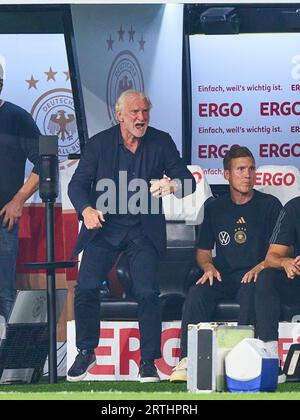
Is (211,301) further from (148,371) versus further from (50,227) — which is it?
(50,227)

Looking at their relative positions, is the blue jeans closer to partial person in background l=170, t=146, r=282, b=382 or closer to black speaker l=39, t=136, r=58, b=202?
black speaker l=39, t=136, r=58, b=202

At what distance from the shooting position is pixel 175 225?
12.4 metres

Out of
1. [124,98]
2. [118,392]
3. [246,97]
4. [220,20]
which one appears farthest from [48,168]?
[246,97]

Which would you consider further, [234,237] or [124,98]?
[234,237]

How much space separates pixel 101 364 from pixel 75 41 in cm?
Result: 209

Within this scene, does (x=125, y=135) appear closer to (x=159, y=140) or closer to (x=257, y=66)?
(x=159, y=140)

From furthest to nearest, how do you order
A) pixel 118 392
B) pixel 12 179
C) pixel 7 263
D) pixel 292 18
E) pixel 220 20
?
pixel 292 18 → pixel 220 20 → pixel 12 179 → pixel 7 263 → pixel 118 392

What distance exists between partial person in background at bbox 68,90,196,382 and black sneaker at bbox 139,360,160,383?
0.39 meters

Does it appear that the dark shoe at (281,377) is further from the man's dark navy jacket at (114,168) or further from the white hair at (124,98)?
the white hair at (124,98)

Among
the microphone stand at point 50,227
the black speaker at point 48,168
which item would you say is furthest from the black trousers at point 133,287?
the black speaker at point 48,168

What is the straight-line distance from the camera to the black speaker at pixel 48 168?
11.7 metres

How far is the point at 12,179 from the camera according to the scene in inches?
497

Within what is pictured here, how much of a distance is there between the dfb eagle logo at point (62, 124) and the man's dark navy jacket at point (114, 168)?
160 cm

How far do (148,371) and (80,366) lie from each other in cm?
51
